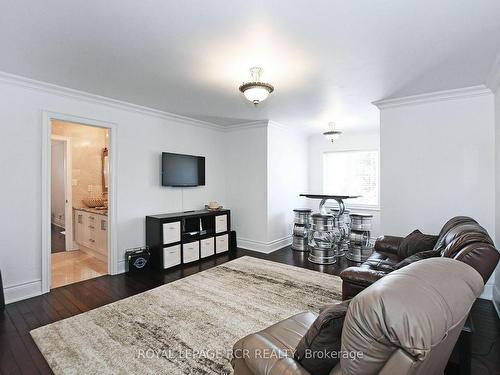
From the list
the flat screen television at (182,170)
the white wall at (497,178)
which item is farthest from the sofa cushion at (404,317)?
the flat screen television at (182,170)

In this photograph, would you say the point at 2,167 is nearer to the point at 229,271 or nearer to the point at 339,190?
the point at 229,271

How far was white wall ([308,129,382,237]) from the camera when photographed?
6301 millimetres

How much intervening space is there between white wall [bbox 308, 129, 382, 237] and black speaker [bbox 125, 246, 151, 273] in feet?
13.7

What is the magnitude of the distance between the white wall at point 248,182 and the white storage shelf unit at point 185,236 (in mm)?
452

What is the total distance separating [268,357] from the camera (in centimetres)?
126

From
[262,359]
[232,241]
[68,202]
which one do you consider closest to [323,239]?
[232,241]

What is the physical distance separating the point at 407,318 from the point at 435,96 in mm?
3881

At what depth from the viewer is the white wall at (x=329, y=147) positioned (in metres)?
6.30

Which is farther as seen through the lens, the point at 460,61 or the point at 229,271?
the point at 229,271

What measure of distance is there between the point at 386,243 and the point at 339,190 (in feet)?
11.5

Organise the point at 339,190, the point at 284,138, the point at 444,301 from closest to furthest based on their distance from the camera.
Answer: the point at 444,301, the point at 284,138, the point at 339,190

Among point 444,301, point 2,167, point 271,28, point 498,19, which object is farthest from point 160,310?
point 498,19

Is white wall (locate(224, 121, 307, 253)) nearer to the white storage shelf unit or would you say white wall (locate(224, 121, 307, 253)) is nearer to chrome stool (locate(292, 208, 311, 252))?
chrome stool (locate(292, 208, 311, 252))

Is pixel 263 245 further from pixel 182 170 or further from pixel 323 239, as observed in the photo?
pixel 182 170
